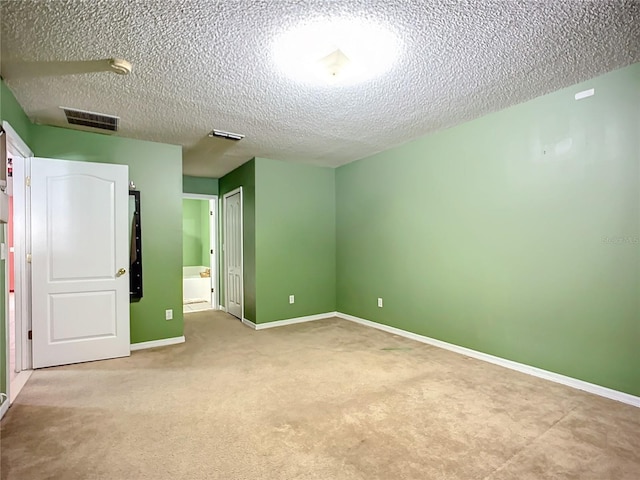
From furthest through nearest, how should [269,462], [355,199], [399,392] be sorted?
1. [355,199]
2. [399,392]
3. [269,462]

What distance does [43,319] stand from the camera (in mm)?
3236

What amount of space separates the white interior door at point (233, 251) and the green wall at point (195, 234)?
2.53 metres

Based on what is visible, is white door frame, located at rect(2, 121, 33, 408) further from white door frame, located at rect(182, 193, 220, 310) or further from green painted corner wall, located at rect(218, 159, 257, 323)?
white door frame, located at rect(182, 193, 220, 310)

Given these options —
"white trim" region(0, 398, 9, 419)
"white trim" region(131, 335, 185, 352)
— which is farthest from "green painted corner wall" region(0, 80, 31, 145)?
"white trim" region(131, 335, 185, 352)

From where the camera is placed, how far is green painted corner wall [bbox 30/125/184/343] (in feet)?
12.4

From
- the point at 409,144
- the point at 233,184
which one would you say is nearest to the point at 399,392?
the point at 409,144

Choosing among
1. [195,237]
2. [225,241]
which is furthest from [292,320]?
[195,237]

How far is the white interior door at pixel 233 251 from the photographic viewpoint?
5363mm

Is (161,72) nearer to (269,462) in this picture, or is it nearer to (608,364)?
(269,462)

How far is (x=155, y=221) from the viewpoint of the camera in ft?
13.1

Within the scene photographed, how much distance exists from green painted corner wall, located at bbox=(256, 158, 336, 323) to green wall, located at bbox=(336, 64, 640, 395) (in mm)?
1174

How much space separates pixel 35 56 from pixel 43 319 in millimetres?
2407

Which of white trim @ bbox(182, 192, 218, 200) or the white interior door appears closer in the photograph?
the white interior door

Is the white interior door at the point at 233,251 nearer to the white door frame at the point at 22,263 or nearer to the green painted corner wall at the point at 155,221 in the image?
the green painted corner wall at the point at 155,221
